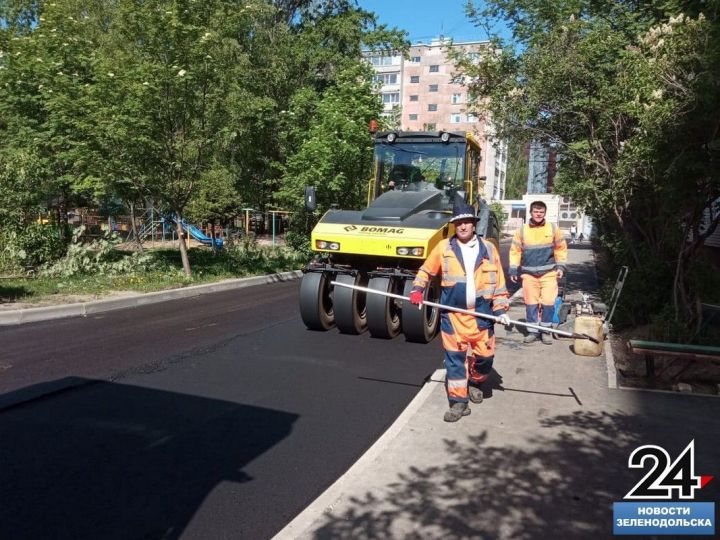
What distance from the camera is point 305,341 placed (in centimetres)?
770

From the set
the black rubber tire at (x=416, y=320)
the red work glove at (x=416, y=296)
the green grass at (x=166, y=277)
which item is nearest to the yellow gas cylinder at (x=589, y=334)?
the black rubber tire at (x=416, y=320)

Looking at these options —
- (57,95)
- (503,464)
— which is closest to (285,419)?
(503,464)

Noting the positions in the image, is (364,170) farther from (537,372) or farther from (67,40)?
(537,372)

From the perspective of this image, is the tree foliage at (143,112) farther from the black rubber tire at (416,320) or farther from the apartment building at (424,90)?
the apartment building at (424,90)

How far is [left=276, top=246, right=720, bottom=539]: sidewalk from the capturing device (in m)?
3.07

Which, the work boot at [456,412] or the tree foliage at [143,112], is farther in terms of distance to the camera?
the tree foliage at [143,112]

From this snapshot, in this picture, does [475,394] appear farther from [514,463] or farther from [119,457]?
[119,457]

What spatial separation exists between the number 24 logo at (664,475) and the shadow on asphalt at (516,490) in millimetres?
57

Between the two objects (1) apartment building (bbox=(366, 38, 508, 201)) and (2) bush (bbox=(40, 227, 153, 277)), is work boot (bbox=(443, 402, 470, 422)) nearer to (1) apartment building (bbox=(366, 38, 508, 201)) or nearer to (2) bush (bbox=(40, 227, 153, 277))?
(2) bush (bbox=(40, 227, 153, 277))

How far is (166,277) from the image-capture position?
13148 millimetres

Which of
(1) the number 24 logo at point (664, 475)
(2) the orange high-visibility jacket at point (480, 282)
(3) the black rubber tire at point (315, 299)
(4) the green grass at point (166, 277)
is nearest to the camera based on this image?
(1) the number 24 logo at point (664, 475)

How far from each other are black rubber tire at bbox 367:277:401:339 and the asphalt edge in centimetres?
244

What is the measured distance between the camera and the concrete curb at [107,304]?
898 centimetres

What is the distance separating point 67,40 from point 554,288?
13.4 meters
